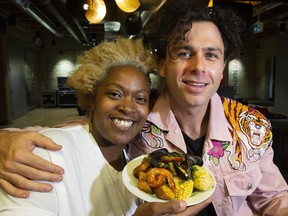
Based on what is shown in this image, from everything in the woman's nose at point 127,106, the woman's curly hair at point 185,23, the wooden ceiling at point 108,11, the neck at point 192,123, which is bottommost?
the neck at point 192,123

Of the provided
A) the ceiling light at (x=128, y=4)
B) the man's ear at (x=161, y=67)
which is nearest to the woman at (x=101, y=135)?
the man's ear at (x=161, y=67)

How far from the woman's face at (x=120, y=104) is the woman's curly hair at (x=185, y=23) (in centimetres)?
29

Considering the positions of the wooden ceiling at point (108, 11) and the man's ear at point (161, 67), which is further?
the wooden ceiling at point (108, 11)

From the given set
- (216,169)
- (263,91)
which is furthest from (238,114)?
(263,91)

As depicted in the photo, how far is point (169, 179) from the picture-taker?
940 millimetres

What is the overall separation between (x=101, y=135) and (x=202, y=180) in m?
0.50

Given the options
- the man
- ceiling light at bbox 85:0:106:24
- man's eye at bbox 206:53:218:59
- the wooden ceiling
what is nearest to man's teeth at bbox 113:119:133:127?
the man

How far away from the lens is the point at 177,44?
1.31 m

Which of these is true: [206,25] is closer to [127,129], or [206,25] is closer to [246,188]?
[127,129]

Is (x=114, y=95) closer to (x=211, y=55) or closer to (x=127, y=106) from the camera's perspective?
(x=127, y=106)

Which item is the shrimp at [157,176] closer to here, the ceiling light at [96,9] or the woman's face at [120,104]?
the woman's face at [120,104]

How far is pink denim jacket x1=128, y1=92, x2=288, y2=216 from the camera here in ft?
4.33

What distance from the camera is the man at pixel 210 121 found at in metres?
1.28

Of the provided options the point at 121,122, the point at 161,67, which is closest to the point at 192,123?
the point at 161,67
